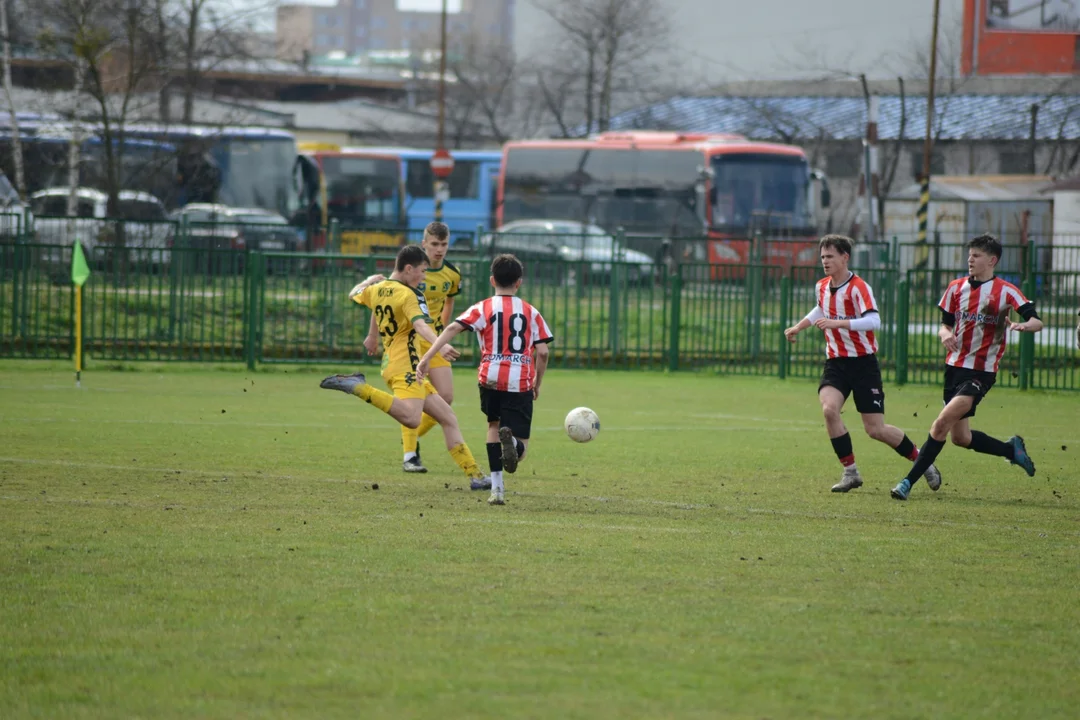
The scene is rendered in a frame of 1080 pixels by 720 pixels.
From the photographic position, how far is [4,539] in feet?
24.1

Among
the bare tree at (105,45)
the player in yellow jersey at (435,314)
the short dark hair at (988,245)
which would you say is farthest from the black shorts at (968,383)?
the bare tree at (105,45)

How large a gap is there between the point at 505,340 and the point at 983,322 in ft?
10.9

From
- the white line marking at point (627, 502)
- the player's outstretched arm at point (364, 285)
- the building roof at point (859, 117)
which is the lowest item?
the white line marking at point (627, 502)

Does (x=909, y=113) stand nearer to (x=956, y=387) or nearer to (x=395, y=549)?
(x=956, y=387)

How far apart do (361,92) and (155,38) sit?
172ft

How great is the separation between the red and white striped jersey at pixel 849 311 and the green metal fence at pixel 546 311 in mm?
10051

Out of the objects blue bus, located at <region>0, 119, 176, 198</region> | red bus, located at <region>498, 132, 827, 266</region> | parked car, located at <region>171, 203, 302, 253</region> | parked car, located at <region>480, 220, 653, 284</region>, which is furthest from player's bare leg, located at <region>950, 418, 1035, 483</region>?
red bus, located at <region>498, 132, 827, 266</region>

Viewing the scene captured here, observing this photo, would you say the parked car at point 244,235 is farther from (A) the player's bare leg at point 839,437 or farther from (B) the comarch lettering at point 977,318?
(B) the comarch lettering at point 977,318

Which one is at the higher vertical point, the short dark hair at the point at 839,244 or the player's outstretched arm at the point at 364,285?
the short dark hair at the point at 839,244

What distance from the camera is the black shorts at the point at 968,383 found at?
976cm

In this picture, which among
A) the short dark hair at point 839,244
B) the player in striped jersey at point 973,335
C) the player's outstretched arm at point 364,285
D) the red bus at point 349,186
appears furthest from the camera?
the red bus at point 349,186

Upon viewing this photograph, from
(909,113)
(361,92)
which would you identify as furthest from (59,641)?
(361,92)

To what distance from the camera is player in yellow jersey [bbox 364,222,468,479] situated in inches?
422

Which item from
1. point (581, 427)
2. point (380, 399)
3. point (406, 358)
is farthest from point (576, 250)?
point (380, 399)
